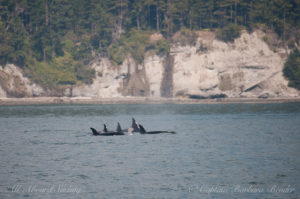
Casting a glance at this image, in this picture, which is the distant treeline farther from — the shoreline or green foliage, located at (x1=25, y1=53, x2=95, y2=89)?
the shoreline

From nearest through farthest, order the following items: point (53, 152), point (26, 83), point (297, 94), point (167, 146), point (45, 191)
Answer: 1. point (45, 191)
2. point (53, 152)
3. point (167, 146)
4. point (297, 94)
5. point (26, 83)

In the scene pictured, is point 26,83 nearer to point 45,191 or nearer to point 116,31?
point 116,31

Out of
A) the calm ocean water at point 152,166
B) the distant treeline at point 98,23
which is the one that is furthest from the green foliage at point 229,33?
the calm ocean water at point 152,166

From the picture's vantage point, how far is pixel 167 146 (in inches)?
1512

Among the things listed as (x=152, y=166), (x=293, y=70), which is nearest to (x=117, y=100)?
(x=293, y=70)

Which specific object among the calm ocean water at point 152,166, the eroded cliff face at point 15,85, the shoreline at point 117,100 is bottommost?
the calm ocean water at point 152,166

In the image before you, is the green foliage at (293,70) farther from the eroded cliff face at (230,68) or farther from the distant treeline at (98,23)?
the distant treeline at (98,23)

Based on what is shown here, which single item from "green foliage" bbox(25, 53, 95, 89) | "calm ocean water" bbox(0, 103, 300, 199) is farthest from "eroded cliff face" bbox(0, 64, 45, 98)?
"calm ocean water" bbox(0, 103, 300, 199)

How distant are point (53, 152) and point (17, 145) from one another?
243 inches

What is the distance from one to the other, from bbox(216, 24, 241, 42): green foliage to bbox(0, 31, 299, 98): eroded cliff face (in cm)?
135

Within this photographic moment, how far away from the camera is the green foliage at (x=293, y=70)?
371ft

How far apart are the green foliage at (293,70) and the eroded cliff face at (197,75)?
1.28 meters

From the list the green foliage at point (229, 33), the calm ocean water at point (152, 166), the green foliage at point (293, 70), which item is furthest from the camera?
the green foliage at point (229, 33)

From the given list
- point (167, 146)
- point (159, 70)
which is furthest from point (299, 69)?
point (167, 146)
